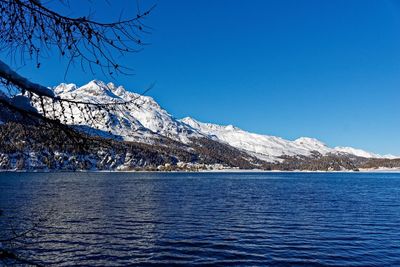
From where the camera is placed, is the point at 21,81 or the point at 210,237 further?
the point at 210,237

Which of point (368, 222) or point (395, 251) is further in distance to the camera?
point (368, 222)

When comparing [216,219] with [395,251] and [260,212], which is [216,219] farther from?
[395,251]

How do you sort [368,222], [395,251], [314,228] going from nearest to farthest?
1. [395,251]
2. [314,228]
3. [368,222]

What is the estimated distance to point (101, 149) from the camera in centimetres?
591

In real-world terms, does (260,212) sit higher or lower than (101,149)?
lower

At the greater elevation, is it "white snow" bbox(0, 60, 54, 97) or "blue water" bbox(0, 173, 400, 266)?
"white snow" bbox(0, 60, 54, 97)

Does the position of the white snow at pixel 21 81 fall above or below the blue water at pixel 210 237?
above

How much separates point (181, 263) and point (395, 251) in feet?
57.1

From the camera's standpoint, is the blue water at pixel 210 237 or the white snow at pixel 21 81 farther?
the blue water at pixel 210 237

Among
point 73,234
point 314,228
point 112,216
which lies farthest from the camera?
point 112,216

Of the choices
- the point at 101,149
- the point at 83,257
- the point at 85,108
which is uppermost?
the point at 85,108

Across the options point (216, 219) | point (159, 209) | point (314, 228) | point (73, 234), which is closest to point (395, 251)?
point (314, 228)

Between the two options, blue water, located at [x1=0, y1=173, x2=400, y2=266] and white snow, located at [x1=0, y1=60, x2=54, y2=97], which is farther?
blue water, located at [x1=0, y1=173, x2=400, y2=266]

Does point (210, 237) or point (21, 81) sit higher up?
point (21, 81)
